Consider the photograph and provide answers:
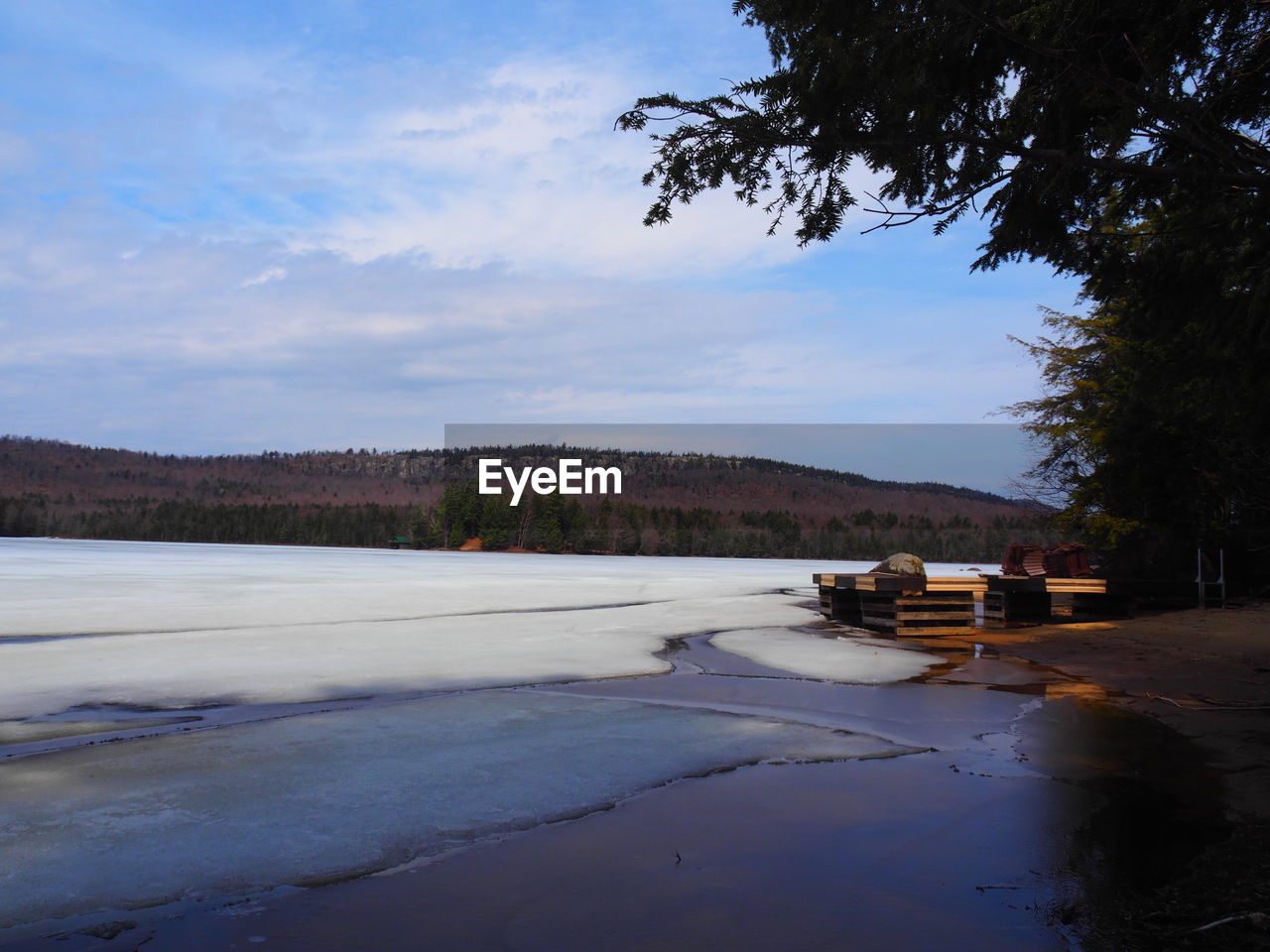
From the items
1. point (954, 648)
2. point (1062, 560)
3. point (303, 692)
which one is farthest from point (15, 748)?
point (1062, 560)

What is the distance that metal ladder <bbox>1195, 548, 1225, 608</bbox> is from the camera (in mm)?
16944

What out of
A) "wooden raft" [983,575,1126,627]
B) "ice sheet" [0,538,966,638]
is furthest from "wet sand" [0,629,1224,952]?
"wooden raft" [983,575,1126,627]

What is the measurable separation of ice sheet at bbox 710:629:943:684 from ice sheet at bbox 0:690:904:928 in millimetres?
3001

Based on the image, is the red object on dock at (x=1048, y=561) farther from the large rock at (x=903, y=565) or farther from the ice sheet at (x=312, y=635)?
the ice sheet at (x=312, y=635)

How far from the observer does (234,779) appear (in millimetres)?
5043

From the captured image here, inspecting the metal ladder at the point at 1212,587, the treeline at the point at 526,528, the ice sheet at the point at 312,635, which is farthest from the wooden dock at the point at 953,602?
the treeline at the point at 526,528

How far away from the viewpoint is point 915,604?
45.2 ft

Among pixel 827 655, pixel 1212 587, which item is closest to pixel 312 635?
pixel 827 655

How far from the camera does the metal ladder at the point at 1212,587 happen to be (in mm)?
16944

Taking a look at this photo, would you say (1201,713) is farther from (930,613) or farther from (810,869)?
(930,613)

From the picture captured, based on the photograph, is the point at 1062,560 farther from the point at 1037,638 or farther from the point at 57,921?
the point at 57,921

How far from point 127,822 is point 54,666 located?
544 centimetres

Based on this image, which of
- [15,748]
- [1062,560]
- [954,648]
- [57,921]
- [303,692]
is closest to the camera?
[57,921]

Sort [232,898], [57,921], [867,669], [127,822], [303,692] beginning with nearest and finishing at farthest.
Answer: [57,921] < [232,898] < [127,822] < [303,692] < [867,669]
